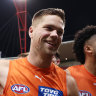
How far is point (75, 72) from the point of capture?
195 centimetres

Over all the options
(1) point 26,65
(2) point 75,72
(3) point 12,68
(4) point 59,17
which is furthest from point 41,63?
(2) point 75,72

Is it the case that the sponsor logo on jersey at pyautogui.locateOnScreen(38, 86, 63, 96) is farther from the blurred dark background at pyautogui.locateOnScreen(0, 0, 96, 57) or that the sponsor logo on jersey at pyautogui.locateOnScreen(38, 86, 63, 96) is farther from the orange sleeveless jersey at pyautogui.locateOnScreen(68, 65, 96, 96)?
the blurred dark background at pyautogui.locateOnScreen(0, 0, 96, 57)

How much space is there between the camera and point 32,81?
133 centimetres

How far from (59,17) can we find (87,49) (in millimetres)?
736

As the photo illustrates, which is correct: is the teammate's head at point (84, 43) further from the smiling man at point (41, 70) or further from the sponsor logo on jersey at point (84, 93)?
the smiling man at point (41, 70)

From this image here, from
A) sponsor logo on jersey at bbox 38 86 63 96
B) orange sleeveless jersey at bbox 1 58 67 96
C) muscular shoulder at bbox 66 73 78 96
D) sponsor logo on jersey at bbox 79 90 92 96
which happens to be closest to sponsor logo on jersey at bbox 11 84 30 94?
orange sleeveless jersey at bbox 1 58 67 96

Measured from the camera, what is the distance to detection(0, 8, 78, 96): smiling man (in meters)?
1.28

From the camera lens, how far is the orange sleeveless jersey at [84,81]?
1.74 m

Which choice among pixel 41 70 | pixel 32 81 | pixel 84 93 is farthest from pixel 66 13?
pixel 32 81

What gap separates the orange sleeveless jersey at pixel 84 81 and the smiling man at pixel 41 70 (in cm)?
33

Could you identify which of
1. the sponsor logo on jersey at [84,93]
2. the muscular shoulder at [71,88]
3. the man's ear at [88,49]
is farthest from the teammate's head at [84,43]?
the muscular shoulder at [71,88]

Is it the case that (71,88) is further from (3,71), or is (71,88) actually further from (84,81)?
(3,71)

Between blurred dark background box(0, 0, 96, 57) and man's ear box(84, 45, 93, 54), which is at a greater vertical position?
blurred dark background box(0, 0, 96, 57)

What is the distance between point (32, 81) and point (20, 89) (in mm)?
117
